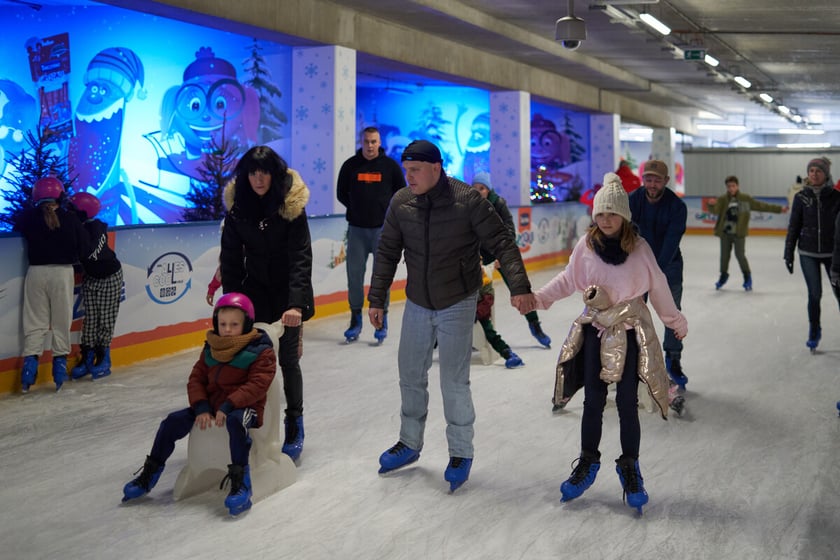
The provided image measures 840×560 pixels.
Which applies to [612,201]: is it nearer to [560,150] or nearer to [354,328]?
[354,328]

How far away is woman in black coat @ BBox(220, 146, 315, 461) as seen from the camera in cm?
425

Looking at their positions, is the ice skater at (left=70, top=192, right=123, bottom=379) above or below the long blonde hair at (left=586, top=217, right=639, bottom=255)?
below

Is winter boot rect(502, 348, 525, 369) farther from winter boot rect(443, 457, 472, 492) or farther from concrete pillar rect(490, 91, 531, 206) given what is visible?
concrete pillar rect(490, 91, 531, 206)

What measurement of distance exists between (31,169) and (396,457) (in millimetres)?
5953

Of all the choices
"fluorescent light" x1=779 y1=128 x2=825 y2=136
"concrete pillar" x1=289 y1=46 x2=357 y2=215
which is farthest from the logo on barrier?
"fluorescent light" x1=779 y1=128 x2=825 y2=136

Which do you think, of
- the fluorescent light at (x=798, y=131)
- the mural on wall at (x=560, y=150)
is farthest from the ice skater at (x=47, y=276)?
the fluorescent light at (x=798, y=131)

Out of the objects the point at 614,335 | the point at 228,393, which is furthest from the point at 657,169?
the point at 228,393

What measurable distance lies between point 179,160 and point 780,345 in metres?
6.66

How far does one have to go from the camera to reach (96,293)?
649cm

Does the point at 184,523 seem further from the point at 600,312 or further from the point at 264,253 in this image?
the point at 600,312

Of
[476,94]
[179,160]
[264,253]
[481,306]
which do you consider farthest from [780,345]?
[476,94]

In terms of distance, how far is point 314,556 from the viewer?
328 centimetres

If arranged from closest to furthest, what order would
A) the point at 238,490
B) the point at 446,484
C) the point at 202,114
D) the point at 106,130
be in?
the point at 238,490 → the point at 446,484 → the point at 106,130 → the point at 202,114

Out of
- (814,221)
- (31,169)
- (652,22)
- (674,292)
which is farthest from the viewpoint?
(652,22)
